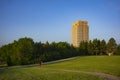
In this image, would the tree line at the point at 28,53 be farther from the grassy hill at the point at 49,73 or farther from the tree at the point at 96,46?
the grassy hill at the point at 49,73

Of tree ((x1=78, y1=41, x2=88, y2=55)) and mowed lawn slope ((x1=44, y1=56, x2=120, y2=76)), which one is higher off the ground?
tree ((x1=78, y1=41, x2=88, y2=55))

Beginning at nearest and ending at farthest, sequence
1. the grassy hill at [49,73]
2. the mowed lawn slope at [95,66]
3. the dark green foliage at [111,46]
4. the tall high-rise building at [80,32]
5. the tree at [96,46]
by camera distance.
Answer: the grassy hill at [49,73], the mowed lawn slope at [95,66], the tree at [96,46], the dark green foliage at [111,46], the tall high-rise building at [80,32]

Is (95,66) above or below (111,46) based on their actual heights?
below

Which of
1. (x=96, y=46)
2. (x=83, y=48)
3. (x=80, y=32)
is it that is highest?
(x=80, y=32)

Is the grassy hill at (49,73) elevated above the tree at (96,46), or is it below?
below

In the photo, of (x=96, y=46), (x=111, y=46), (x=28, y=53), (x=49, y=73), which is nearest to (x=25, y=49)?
(x=28, y=53)

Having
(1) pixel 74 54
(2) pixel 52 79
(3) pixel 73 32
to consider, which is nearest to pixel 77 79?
(2) pixel 52 79

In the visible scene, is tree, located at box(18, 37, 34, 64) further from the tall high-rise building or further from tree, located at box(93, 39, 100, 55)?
the tall high-rise building

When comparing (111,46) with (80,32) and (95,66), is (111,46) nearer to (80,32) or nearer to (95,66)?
(95,66)

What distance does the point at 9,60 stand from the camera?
177ft

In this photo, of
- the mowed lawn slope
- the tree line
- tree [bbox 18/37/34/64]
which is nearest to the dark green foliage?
the tree line

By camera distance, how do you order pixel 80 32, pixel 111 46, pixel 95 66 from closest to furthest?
pixel 95 66 < pixel 111 46 < pixel 80 32

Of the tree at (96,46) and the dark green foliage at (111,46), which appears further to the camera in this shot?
the dark green foliage at (111,46)

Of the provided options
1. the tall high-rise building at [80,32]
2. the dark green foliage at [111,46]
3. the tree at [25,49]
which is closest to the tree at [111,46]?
the dark green foliage at [111,46]
